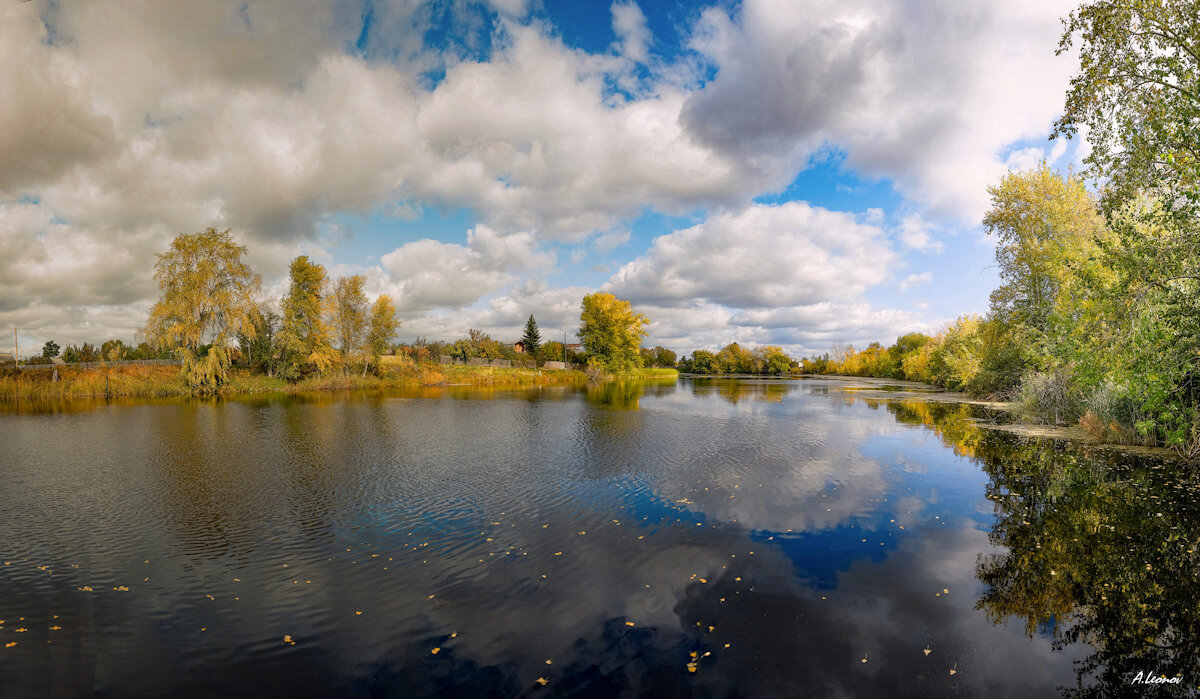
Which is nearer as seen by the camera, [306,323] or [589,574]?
[589,574]

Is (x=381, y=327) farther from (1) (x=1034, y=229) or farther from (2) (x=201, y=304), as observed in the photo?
(1) (x=1034, y=229)

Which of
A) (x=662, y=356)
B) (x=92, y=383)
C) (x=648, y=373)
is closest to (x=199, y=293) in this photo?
(x=92, y=383)

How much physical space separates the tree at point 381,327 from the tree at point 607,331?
32.0 m

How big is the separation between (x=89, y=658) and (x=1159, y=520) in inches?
712

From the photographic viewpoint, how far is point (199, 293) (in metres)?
43.6

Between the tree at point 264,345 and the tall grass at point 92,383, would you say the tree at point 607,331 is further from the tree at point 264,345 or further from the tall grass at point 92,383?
the tall grass at point 92,383

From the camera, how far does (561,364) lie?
9050cm

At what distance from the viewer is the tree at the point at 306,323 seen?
49656mm

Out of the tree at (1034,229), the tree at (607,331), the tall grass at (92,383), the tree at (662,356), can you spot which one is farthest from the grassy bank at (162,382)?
the tree at (662,356)

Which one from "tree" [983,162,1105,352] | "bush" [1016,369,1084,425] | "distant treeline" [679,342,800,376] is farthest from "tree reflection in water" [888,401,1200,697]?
"distant treeline" [679,342,800,376]

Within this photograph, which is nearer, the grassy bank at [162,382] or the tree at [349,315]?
the grassy bank at [162,382]
